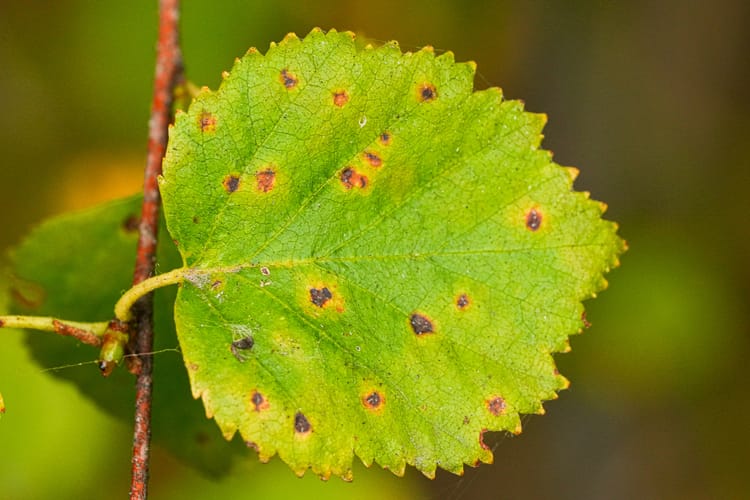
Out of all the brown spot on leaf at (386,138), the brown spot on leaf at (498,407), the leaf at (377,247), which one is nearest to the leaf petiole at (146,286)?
the leaf at (377,247)

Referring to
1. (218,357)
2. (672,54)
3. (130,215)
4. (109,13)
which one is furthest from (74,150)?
(672,54)

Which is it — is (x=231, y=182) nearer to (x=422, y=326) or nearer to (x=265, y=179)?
(x=265, y=179)

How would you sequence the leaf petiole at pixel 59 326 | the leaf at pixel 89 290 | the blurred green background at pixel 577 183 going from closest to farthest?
the leaf petiole at pixel 59 326, the leaf at pixel 89 290, the blurred green background at pixel 577 183

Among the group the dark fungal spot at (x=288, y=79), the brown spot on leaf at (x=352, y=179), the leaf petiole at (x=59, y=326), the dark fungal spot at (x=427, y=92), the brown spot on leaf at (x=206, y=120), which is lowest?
the leaf petiole at (x=59, y=326)

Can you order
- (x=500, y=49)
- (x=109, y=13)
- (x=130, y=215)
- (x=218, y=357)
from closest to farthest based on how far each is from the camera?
(x=218, y=357) < (x=130, y=215) < (x=109, y=13) < (x=500, y=49)

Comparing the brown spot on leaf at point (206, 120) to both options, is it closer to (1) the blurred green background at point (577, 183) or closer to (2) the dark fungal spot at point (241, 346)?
(2) the dark fungal spot at point (241, 346)

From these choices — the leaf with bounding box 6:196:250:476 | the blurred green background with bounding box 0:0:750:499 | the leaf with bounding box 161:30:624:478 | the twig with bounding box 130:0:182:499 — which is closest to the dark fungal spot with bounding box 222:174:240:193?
the leaf with bounding box 161:30:624:478

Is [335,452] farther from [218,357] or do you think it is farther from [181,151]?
[181,151]
